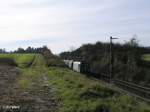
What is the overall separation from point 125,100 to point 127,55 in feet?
188

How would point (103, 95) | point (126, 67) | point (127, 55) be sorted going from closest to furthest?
1. point (103, 95)
2. point (126, 67)
3. point (127, 55)

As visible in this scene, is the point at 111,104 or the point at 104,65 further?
the point at 104,65

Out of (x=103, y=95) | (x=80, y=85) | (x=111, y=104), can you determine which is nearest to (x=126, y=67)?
(x=80, y=85)

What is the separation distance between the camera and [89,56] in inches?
3182

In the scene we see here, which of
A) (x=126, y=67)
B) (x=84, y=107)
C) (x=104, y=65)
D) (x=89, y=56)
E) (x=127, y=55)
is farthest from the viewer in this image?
(x=89, y=56)

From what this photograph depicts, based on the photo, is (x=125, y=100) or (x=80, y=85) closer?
(x=125, y=100)

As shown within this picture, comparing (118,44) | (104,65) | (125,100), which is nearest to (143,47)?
(118,44)

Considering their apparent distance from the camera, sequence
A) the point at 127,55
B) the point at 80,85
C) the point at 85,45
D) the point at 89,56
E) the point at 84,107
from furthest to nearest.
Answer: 1. the point at 85,45
2. the point at 89,56
3. the point at 127,55
4. the point at 80,85
5. the point at 84,107

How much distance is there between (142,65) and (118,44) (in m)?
13.8

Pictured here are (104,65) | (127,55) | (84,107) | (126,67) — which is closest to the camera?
(84,107)

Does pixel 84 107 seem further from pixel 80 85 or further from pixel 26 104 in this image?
pixel 80 85

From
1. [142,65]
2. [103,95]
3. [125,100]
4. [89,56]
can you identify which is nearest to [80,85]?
[103,95]

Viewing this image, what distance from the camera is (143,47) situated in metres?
83.2

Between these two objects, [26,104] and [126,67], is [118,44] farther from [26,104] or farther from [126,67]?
[26,104]
